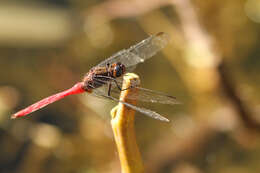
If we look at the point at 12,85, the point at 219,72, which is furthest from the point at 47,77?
the point at 219,72

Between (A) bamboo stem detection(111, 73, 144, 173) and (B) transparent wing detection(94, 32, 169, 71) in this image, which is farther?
(B) transparent wing detection(94, 32, 169, 71)

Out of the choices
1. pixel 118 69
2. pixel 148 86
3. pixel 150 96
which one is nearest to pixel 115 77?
pixel 118 69

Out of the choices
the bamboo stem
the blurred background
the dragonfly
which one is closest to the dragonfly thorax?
the dragonfly

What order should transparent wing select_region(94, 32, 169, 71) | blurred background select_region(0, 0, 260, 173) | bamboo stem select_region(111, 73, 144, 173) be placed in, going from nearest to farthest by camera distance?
bamboo stem select_region(111, 73, 144, 173)
transparent wing select_region(94, 32, 169, 71)
blurred background select_region(0, 0, 260, 173)

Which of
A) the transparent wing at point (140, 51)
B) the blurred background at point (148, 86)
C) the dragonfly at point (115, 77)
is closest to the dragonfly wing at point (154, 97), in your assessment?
the dragonfly at point (115, 77)

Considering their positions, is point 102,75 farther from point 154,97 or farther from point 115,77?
point 154,97

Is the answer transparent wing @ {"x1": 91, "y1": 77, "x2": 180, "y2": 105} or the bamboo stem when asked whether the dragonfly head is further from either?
the bamboo stem
